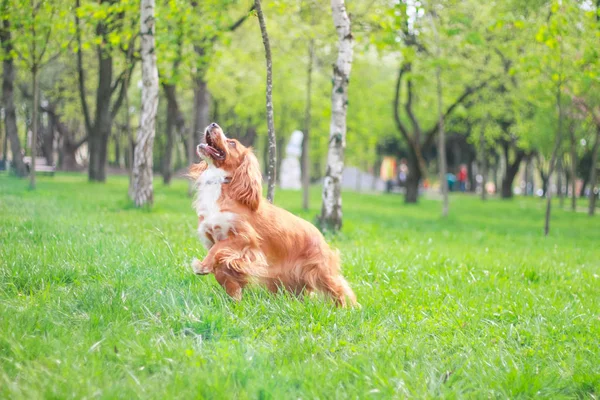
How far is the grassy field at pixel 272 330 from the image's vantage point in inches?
127

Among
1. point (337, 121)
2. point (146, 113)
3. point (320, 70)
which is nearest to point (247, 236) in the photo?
point (337, 121)

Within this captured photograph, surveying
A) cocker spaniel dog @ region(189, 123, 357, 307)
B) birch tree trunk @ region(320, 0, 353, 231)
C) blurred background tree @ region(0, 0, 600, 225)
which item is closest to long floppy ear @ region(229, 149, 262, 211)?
cocker spaniel dog @ region(189, 123, 357, 307)

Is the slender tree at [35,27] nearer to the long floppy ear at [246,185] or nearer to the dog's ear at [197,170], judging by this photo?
the dog's ear at [197,170]

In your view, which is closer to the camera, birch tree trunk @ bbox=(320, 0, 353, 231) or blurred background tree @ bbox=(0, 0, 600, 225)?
birch tree trunk @ bbox=(320, 0, 353, 231)

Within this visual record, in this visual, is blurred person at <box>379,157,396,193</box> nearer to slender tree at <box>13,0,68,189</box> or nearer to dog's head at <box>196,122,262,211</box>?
slender tree at <box>13,0,68,189</box>

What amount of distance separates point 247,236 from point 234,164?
1.97ft

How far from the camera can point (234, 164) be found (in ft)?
15.7

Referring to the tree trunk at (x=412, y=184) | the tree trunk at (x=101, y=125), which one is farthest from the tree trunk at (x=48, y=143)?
the tree trunk at (x=412, y=184)

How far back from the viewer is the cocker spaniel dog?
4.57 meters

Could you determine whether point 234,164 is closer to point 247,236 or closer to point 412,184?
point 247,236

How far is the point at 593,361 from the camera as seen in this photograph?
13.6 ft

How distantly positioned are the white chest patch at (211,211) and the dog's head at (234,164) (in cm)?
8

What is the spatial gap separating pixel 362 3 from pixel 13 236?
11.7 meters

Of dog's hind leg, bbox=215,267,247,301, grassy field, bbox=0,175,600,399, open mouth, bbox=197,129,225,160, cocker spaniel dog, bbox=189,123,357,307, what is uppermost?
open mouth, bbox=197,129,225,160
